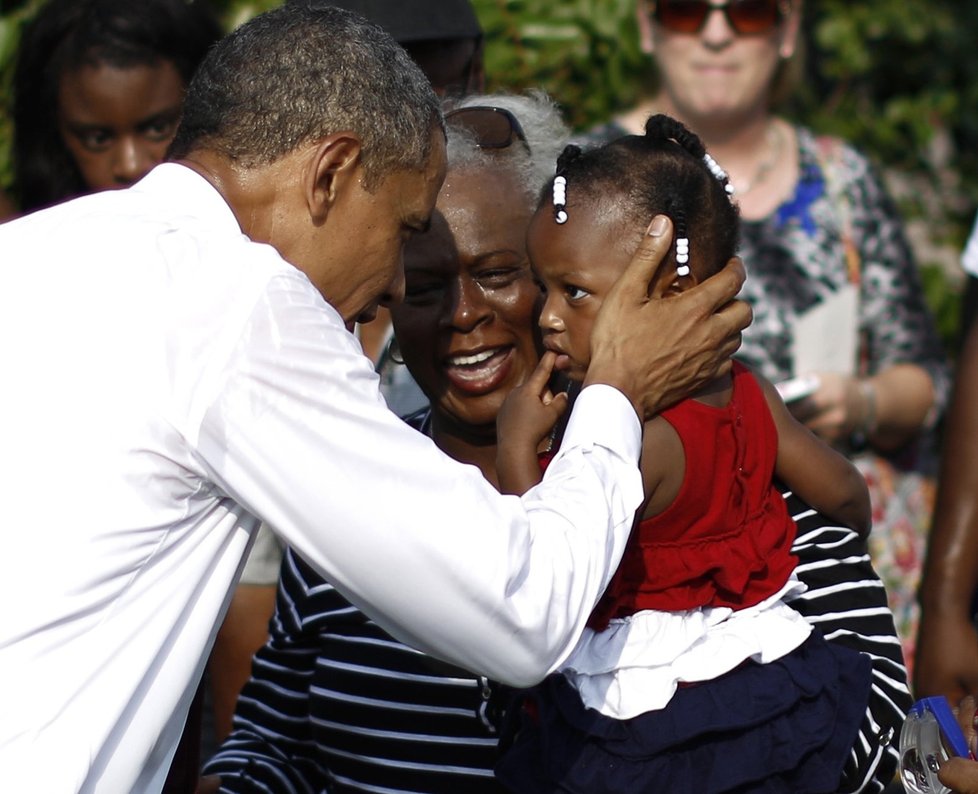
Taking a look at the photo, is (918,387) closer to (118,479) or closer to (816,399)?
(816,399)

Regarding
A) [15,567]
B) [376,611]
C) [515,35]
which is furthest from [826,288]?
[15,567]

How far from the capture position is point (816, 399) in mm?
4246

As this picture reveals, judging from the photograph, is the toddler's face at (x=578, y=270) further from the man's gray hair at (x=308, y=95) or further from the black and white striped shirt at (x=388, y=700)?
the black and white striped shirt at (x=388, y=700)

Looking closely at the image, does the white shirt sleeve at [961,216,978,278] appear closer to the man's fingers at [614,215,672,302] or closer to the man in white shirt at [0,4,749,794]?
the man's fingers at [614,215,672,302]

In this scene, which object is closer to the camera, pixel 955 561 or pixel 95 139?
pixel 955 561

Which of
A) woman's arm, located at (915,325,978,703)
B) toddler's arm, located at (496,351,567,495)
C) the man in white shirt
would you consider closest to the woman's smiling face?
toddler's arm, located at (496,351,567,495)

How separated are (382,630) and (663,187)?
1.00 meters

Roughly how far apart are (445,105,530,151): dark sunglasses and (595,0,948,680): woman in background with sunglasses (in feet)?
4.73

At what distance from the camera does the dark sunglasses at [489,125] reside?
3098 mm

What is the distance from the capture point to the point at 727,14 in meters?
4.60

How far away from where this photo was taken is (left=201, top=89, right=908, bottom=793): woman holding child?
280 cm

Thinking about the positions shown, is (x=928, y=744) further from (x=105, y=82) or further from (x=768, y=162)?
(x=105, y=82)

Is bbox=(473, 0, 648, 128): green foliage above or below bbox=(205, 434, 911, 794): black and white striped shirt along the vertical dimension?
above

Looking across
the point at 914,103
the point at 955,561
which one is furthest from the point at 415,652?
the point at 914,103
